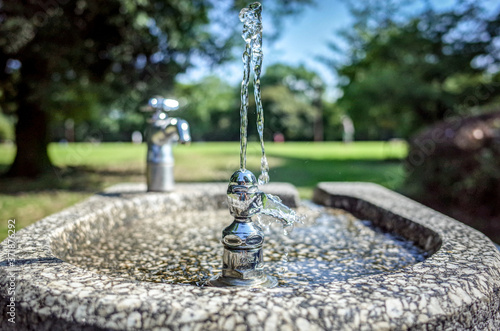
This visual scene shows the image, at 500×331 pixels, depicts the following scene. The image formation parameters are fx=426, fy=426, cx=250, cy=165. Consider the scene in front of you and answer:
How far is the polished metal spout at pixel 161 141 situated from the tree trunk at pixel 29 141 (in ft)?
25.5

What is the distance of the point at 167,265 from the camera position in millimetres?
1833

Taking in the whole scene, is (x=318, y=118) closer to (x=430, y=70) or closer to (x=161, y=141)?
(x=430, y=70)

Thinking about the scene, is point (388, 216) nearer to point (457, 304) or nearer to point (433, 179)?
point (457, 304)

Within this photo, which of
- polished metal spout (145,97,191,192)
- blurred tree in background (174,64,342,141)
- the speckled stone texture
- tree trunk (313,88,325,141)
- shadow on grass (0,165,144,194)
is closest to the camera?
the speckled stone texture

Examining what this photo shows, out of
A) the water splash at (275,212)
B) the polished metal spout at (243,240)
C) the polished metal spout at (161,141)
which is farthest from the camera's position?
the polished metal spout at (161,141)

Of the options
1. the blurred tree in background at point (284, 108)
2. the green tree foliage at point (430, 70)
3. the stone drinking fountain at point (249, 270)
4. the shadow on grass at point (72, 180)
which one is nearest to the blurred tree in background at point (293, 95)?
the blurred tree in background at point (284, 108)

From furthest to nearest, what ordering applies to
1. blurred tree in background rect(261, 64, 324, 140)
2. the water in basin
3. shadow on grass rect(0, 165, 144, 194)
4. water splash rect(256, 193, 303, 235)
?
blurred tree in background rect(261, 64, 324, 140)
shadow on grass rect(0, 165, 144, 194)
the water in basin
water splash rect(256, 193, 303, 235)

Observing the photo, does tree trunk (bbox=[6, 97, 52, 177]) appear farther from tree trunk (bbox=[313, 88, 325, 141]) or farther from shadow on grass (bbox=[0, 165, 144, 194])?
tree trunk (bbox=[313, 88, 325, 141])

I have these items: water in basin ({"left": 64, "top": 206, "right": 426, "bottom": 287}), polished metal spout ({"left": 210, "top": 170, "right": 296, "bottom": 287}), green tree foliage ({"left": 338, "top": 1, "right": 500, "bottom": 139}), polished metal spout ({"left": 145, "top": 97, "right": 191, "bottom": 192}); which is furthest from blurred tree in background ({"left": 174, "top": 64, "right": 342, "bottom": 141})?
polished metal spout ({"left": 210, "top": 170, "right": 296, "bottom": 287})

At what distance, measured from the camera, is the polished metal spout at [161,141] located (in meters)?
2.88

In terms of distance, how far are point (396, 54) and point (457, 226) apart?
9.87 meters

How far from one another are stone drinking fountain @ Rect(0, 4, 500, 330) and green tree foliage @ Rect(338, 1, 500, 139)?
6.79 metres

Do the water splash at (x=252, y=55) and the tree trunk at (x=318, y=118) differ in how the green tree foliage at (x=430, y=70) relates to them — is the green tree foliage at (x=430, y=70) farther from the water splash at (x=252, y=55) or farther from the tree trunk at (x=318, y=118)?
the tree trunk at (x=318, y=118)

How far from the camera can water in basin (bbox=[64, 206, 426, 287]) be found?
1.71 m
